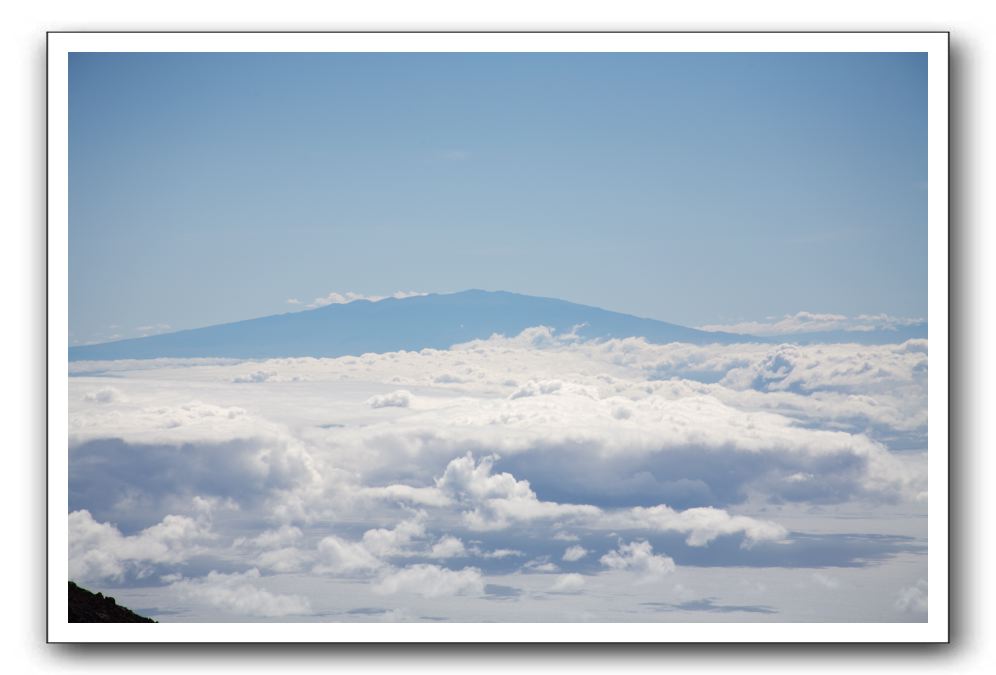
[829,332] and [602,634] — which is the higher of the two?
[829,332]

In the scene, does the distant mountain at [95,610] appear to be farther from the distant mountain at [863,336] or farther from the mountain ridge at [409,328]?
the distant mountain at [863,336]

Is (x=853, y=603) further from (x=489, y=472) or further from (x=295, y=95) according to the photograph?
(x=295, y=95)

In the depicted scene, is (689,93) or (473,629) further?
(689,93)

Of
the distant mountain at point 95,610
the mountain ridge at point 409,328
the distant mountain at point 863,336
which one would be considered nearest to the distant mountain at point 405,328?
the mountain ridge at point 409,328

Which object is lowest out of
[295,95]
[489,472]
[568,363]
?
[489,472]

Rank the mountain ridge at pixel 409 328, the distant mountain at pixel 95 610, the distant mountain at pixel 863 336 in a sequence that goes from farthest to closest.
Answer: the mountain ridge at pixel 409 328, the distant mountain at pixel 863 336, the distant mountain at pixel 95 610
